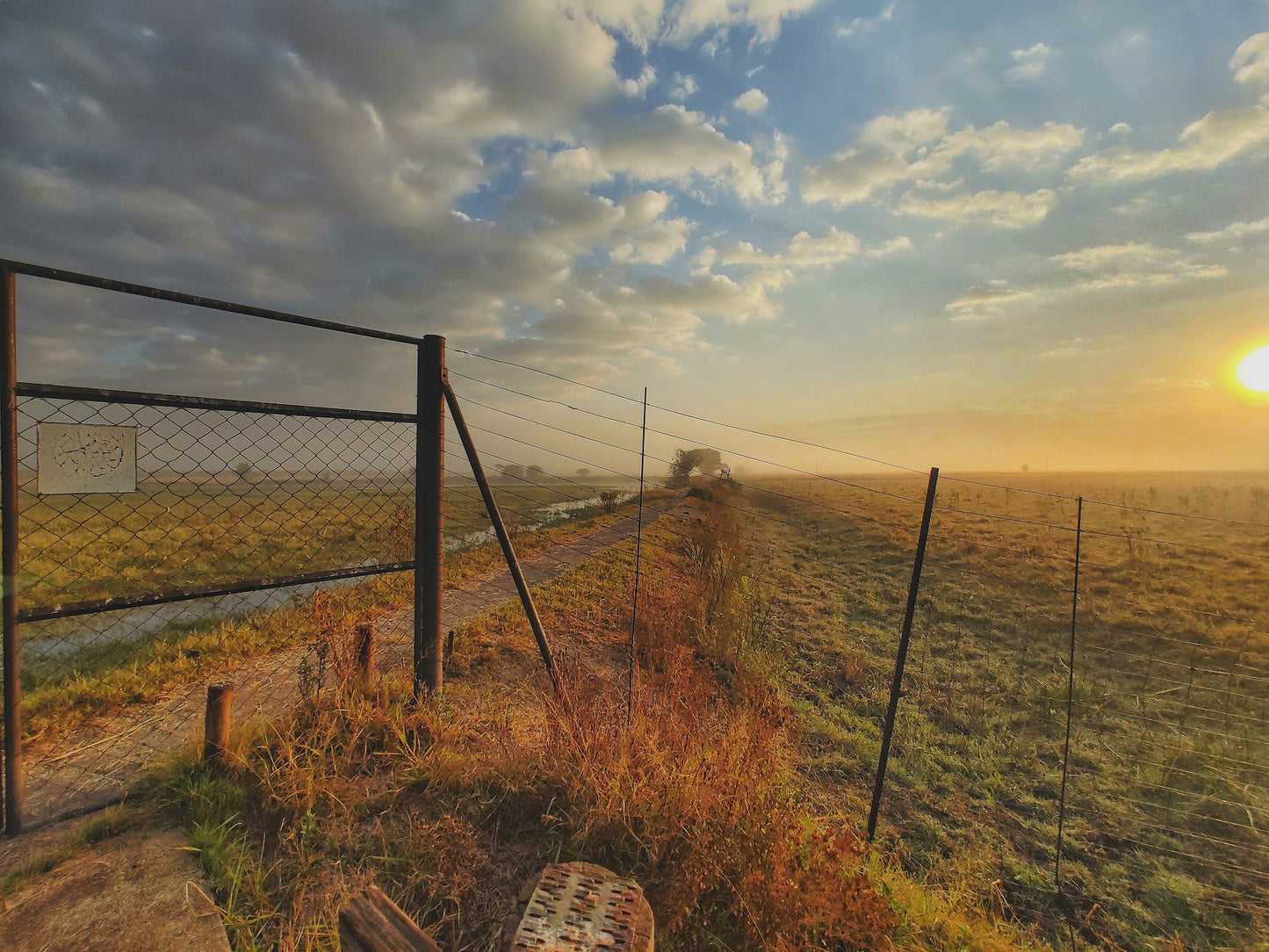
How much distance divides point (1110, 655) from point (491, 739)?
36.0 feet

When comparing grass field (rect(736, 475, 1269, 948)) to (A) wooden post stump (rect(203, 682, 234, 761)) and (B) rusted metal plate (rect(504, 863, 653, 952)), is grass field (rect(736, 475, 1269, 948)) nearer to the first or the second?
(B) rusted metal plate (rect(504, 863, 653, 952))

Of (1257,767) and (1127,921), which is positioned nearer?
(1127,921)

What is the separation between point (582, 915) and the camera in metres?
1.68

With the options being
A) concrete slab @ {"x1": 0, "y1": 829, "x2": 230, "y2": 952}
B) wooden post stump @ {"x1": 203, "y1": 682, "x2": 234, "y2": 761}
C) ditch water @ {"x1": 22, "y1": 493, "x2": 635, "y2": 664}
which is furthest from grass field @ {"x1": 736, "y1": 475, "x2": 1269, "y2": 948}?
ditch water @ {"x1": 22, "y1": 493, "x2": 635, "y2": 664}

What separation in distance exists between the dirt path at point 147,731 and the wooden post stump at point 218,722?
0.66ft

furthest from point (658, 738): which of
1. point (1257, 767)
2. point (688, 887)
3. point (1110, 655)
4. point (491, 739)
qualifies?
point (1110, 655)

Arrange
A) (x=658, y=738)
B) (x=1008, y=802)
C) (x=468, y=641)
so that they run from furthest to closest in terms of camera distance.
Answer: (x=468, y=641) < (x=1008, y=802) < (x=658, y=738)

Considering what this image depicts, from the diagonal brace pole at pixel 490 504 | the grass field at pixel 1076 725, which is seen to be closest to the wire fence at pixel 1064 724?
the grass field at pixel 1076 725

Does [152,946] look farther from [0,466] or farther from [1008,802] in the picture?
[1008,802]

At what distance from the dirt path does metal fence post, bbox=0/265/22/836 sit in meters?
0.42

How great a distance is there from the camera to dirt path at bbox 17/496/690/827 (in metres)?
2.90

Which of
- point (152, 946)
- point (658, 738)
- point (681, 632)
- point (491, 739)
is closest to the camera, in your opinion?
point (152, 946)

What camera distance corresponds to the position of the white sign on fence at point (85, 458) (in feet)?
8.11

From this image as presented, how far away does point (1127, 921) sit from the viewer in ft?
13.0
